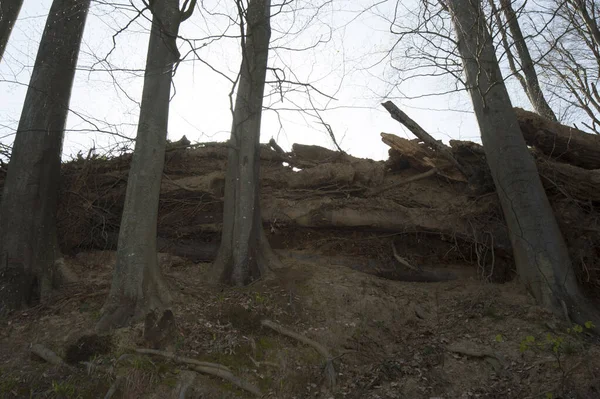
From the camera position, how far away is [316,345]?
19.7 feet

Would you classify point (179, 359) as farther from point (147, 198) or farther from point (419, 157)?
point (419, 157)

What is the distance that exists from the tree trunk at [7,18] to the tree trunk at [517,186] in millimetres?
7731

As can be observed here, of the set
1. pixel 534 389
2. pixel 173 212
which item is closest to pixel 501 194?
pixel 534 389

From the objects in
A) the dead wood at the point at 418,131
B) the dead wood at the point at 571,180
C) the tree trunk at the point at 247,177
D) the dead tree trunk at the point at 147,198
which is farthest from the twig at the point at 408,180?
the dead tree trunk at the point at 147,198

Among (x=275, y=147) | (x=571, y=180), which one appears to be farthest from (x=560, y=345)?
(x=275, y=147)

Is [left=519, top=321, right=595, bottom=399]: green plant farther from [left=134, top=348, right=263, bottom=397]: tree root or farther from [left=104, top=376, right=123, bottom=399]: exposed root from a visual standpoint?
[left=104, top=376, right=123, bottom=399]: exposed root

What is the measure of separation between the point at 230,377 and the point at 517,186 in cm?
480

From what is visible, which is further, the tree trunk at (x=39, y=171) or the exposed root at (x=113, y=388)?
the tree trunk at (x=39, y=171)

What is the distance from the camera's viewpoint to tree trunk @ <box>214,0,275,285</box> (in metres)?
7.25

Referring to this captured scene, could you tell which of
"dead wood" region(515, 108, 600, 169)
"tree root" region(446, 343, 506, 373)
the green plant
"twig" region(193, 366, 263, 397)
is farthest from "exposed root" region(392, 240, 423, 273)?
"twig" region(193, 366, 263, 397)

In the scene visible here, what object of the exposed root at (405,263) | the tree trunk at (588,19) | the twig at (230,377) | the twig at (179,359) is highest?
the tree trunk at (588,19)

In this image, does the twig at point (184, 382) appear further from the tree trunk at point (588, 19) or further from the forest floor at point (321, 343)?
the tree trunk at point (588, 19)

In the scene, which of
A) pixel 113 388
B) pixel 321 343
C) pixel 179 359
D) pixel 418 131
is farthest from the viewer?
pixel 418 131

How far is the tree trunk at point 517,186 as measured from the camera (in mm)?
6695
